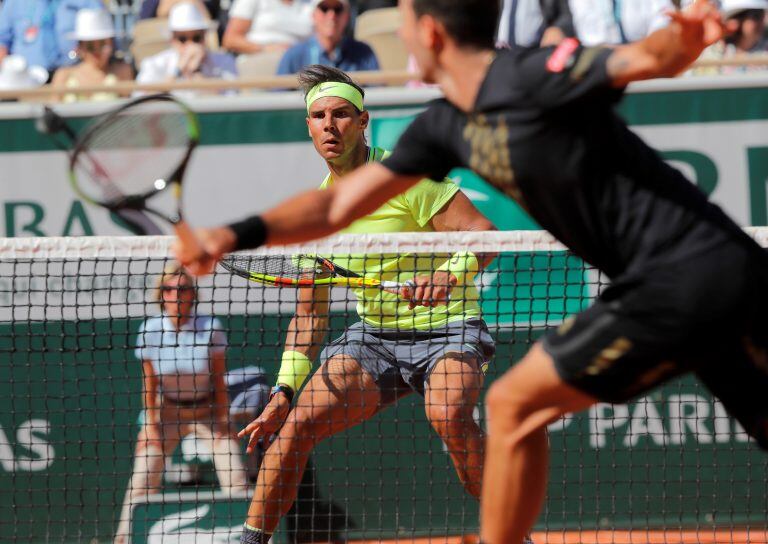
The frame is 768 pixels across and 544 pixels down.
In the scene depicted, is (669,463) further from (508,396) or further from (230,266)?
(508,396)

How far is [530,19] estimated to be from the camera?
782 cm

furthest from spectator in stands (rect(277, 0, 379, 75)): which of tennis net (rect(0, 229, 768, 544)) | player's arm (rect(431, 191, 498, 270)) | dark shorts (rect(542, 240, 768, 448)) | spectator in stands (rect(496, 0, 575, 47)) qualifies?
dark shorts (rect(542, 240, 768, 448))

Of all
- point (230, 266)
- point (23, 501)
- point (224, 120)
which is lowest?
point (23, 501)

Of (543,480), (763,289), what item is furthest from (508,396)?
(763,289)

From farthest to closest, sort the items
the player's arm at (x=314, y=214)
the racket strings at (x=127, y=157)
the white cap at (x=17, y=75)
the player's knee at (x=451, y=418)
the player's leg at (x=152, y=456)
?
the white cap at (x=17, y=75)
the player's leg at (x=152, y=456)
the player's knee at (x=451, y=418)
the racket strings at (x=127, y=157)
the player's arm at (x=314, y=214)

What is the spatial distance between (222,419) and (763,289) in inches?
152

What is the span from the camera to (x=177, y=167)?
393 cm

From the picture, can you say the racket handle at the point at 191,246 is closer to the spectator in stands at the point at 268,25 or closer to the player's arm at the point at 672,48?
the player's arm at the point at 672,48

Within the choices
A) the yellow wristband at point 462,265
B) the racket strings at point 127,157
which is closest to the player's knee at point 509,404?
the racket strings at point 127,157

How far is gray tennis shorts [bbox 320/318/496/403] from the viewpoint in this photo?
510cm

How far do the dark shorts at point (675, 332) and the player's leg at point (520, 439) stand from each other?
6 cm

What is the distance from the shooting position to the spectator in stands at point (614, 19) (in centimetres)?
774

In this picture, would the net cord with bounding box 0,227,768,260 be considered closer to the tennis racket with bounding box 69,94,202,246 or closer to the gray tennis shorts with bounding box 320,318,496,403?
the gray tennis shorts with bounding box 320,318,496,403

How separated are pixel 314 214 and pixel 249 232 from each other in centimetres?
23
